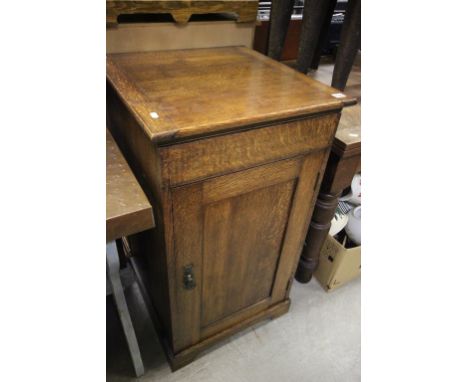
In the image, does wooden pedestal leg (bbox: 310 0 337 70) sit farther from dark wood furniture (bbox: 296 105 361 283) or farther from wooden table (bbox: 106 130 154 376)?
wooden table (bbox: 106 130 154 376)

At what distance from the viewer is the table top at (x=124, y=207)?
0.59 m

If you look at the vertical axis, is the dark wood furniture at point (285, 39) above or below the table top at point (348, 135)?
above

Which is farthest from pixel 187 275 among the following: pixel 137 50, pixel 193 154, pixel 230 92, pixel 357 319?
pixel 357 319

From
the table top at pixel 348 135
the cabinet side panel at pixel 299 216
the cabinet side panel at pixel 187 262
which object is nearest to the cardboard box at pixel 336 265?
the cabinet side panel at pixel 299 216

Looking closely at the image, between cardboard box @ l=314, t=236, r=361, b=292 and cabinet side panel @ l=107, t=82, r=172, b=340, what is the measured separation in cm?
77

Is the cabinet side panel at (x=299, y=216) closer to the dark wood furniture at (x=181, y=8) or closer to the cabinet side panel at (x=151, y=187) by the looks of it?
the cabinet side panel at (x=151, y=187)

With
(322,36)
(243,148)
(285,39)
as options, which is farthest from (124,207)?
(322,36)

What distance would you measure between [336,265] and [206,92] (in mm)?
1040

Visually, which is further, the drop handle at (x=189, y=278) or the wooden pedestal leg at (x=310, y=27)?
the wooden pedestal leg at (x=310, y=27)

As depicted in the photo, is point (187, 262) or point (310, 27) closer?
point (187, 262)

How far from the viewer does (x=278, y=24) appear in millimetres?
1093

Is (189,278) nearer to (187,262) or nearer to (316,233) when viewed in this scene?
(187,262)

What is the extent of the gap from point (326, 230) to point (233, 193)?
0.67m

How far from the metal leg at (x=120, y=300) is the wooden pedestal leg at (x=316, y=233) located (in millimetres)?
739
